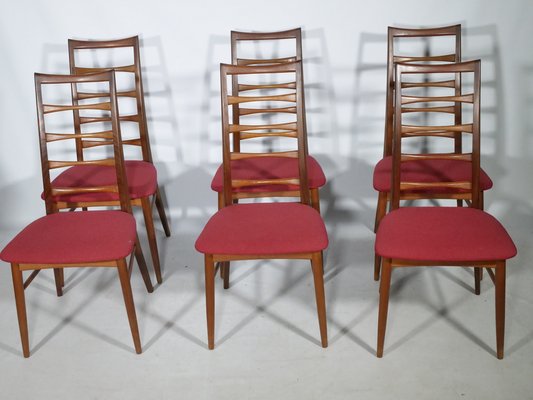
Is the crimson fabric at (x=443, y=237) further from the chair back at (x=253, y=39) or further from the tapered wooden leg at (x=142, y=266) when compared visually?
the tapered wooden leg at (x=142, y=266)

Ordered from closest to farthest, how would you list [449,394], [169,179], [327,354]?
[449,394] < [327,354] < [169,179]

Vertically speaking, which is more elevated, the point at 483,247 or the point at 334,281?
the point at 483,247

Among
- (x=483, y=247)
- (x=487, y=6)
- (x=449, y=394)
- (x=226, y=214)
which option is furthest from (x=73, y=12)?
(x=449, y=394)

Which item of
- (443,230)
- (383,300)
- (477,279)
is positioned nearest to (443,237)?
(443,230)

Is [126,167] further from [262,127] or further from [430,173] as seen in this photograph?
[430,173]

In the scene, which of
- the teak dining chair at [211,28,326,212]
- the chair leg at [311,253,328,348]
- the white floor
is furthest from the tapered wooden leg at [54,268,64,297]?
the chair leg at [311,253,328,348]

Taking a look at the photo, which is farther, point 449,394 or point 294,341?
point 294,341

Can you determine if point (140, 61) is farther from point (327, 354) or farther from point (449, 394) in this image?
point (449, 394)

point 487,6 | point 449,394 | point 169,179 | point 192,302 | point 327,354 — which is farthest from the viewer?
point 169,179

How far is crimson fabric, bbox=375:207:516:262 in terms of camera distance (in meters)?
1.93

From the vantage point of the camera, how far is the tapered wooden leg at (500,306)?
197 centimetres

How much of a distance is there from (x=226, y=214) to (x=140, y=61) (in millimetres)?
1030

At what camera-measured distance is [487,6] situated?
2730mm

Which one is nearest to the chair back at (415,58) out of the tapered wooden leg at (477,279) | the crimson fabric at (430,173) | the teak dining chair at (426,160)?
the teak dining chair at (426,160)
